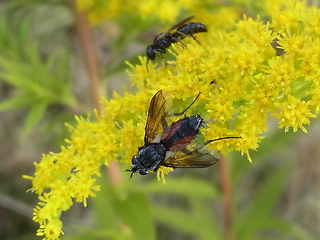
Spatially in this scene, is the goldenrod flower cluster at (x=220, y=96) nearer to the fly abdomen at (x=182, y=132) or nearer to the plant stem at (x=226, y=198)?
the fly abdomen at (x=182, y=132)

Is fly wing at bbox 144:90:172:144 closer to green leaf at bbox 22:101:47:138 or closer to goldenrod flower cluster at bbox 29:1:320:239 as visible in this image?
goldenrod flower cluster at bbox 29:1:320:239

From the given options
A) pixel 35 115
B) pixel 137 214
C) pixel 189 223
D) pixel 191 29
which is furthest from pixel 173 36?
pixel 189 223

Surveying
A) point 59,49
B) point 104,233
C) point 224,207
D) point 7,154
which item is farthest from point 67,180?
point 59,49

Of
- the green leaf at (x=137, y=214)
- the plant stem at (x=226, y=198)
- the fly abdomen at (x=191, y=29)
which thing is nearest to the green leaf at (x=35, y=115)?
the green leaf at (x=137, y=214)

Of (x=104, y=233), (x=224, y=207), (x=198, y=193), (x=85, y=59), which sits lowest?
Answer: (x=224, y=207)

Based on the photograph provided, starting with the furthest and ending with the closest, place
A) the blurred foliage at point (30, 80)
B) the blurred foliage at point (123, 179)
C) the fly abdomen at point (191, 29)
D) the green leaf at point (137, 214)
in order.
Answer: the blurred foliage at point (30, 80)
the blurred foliage at point (123, 179)
the green leaf at point (137, 214)
the fly abdomen at point (191, 29)

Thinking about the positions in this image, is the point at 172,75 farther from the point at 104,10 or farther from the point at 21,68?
the point at 21,68

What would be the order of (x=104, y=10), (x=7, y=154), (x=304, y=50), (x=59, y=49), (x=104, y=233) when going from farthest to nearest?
(x=59, y=49) → (x=7, y=154) → (x=104, y=10) → (x=104, y=233) → (x=304, y=50)
